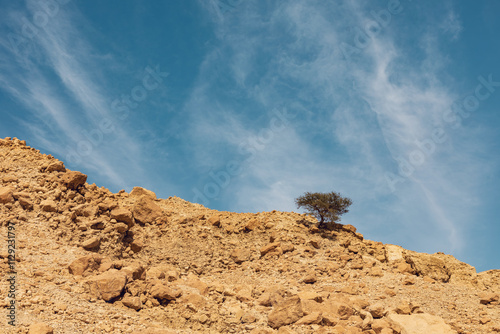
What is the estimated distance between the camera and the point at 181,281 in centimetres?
1698

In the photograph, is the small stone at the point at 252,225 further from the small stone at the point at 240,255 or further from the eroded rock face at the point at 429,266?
the eroded rock face at the point at 429,266

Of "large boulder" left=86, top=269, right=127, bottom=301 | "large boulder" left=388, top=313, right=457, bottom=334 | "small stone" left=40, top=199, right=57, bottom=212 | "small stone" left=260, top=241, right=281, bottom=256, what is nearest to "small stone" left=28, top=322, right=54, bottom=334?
"large boulder" left=86, top=269, right=127, bottom=301

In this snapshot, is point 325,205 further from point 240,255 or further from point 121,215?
point 121,215

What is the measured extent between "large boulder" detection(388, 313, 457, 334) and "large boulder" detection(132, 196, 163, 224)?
14.5 metres

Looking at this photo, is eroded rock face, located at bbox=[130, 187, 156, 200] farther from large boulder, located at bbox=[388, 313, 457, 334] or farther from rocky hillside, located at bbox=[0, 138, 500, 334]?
large boulder, located at bbox=[388, 313, 457, 334]

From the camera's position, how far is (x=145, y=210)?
886 inches

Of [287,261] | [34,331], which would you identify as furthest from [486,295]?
[34,331]

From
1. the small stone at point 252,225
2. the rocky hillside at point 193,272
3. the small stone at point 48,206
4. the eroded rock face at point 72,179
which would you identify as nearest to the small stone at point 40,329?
the rocky hillside at point 193,272

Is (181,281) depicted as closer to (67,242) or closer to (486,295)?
(67,242)

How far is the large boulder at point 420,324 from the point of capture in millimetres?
14422

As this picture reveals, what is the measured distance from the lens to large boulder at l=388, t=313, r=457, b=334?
14422 mm

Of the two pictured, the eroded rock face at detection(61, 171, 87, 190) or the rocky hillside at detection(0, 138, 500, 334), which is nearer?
the rocky hillside at detection(0, 138, 500, 334)

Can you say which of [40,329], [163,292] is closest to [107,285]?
[163,292]

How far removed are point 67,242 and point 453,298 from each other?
1893cm
